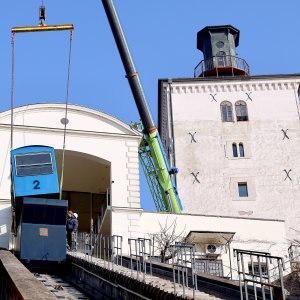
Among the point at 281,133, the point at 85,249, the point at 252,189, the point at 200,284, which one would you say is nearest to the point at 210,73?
the point at 281,133

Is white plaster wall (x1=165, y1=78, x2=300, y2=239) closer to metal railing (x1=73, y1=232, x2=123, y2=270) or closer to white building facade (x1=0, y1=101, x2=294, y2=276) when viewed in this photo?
white building facade (x1=0, y1=101, x2=294, y2=276)

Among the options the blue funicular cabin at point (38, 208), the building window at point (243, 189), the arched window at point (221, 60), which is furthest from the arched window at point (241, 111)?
the blue funicular cabin at point (38, 208)

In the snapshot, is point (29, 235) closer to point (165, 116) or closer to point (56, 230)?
point (56, 230)

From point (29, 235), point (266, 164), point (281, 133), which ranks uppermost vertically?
point (281, 133)

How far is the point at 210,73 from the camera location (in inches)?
1559

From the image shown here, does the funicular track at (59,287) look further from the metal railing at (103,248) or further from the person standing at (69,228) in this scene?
the person standing at (69,228)

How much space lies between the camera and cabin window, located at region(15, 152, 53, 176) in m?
17.8

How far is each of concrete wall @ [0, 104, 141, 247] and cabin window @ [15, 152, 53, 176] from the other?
13.0 ft

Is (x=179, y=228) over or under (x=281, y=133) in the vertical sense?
under

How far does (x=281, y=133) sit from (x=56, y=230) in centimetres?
2220

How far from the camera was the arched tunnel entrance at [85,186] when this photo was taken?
1014 inches

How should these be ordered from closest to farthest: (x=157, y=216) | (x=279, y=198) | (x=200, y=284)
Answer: (x=200, y=284) → (x=157, y=216) → (x=279, y=198)

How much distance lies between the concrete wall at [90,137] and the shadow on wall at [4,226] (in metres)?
2.32

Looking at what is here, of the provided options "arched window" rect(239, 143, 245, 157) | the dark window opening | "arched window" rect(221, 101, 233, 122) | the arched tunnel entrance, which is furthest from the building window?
the dark window opening
